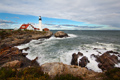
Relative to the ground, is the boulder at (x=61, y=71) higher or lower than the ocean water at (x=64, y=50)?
higher

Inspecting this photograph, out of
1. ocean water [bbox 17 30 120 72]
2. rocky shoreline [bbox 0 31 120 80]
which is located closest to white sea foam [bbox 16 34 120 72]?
ocean water [bbox 17 30 120 72]

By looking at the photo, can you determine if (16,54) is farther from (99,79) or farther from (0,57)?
(99,79)

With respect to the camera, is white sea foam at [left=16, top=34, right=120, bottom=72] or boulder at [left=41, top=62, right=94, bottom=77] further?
white sea foam at [left=16, top=34, right=120, bottom=72]

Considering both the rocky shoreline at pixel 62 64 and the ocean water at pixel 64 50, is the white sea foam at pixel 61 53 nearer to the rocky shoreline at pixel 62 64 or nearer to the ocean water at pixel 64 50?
the ocean water at pixel 64 50

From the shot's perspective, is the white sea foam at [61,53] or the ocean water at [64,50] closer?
the white sea foam at [61,53]

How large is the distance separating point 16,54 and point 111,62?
18.2m

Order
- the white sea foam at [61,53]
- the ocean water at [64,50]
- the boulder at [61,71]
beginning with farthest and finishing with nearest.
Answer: the ocean water at [64,50] < the white sea foam at [61,53] < the boulder at [61,71]

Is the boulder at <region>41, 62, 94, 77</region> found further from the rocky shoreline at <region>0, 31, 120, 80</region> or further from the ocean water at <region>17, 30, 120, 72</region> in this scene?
the ocean water at <region>17, 30, 120, 72</region>

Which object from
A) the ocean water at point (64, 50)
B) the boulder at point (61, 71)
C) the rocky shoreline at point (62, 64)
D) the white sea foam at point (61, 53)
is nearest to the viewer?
the boulder at point (61, 71)

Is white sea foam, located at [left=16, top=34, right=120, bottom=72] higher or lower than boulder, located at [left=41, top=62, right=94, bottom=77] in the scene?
lower

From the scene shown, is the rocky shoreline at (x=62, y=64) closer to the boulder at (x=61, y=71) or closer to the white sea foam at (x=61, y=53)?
the boulder at (x=61, y=71)

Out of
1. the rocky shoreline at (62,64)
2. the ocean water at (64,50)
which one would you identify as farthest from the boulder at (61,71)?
the ocean water at (64,50)

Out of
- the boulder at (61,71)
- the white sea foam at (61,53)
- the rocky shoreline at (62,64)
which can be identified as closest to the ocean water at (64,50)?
the white sea foam at (61,53)

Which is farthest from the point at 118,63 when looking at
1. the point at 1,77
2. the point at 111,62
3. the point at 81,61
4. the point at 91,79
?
the point at 1,77
